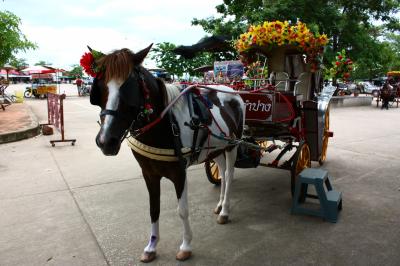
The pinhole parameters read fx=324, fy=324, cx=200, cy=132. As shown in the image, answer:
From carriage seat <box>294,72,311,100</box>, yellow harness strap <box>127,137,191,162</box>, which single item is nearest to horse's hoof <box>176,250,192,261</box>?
yellow harness strap <box>127,137,191,162</box>

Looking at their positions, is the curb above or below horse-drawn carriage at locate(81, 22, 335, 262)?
below

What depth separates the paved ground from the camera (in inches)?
120

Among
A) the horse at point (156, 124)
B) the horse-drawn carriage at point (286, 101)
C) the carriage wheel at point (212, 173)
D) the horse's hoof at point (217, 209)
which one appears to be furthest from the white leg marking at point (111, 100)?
the carriage wheel at point (212, 173)

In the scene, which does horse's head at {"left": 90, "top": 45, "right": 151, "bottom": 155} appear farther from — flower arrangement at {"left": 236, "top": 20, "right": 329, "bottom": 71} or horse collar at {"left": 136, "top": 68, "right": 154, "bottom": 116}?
flower arrangement at {"left": 236, "top": 20, "right": 329, "bottom": 71}

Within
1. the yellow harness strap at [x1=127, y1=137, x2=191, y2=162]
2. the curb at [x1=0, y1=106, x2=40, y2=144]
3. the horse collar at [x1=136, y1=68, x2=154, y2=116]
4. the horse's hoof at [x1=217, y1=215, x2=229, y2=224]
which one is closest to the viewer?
the horse collar at [x1=136, y1=68, x2=154, y2=116]

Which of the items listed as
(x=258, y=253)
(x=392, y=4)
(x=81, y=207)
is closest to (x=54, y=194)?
(x=81, y=207)

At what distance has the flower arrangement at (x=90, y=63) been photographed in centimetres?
225

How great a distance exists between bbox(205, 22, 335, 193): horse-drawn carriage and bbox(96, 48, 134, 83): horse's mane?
2294mm

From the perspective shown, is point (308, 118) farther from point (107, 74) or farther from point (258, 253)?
point (107, 74)

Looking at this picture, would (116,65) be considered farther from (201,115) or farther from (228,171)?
(228,171)

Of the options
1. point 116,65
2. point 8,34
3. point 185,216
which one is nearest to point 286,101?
point 185,216

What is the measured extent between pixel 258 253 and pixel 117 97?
1.99 meters

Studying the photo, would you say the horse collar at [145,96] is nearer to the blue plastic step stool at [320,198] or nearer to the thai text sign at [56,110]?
the blue plastic step stool at [320,198]

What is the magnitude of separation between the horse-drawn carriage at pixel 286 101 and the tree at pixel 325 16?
341 inches
